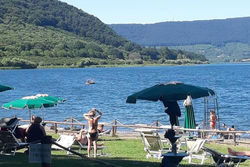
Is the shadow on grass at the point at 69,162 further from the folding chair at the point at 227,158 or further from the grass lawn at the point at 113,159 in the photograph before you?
the folding chair at the point at 227,158

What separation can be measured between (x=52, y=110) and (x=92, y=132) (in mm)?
35612

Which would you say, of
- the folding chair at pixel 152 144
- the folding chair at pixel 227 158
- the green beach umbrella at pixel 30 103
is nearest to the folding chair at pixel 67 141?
the folding chair at pixel 152 144

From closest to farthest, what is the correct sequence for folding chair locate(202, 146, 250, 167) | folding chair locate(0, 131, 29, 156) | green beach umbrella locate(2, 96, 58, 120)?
folding chair locate(202, 146, 250, 167) < folding chair locate(0, 131, 29, 156) < green beach umbrella locate(2, 96, 58, 120)

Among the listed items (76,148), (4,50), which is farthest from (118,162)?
(4,50)

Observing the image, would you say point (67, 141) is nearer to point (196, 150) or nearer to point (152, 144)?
point (152, 144)

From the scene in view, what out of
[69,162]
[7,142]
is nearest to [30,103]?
[7,142]

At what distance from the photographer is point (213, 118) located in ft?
82.8

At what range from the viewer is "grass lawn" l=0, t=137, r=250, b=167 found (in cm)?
1233

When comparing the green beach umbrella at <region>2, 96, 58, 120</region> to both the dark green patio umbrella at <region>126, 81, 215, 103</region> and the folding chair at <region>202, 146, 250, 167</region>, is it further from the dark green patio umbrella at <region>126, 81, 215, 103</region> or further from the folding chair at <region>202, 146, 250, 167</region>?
the folding chair at <region>202, 146, 250, 167</region>

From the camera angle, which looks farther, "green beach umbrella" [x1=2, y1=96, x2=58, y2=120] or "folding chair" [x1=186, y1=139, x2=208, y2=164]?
"green beach umbrella" [x1=2, y1=96, x2=58, y2=120]

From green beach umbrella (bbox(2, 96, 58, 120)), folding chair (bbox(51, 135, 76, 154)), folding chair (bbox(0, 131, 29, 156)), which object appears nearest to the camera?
folding chair (bbox(0, 131, 29, 156))

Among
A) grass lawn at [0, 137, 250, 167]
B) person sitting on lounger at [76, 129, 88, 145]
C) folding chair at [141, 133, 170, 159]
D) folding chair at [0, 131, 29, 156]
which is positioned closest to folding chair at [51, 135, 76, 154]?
grass lawn at [0, 137, 250, 167]

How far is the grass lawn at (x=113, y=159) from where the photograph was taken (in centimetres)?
1233

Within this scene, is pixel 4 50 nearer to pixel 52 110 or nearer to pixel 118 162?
pixel 52 110
